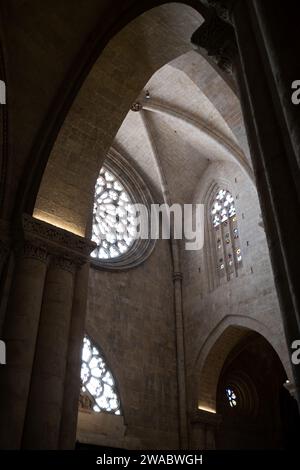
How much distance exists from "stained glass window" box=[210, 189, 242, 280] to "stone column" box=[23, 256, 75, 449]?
6.99 metres

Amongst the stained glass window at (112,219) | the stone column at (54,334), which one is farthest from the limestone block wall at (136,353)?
the stone column at (54,334)

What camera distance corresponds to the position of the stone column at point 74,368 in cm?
565

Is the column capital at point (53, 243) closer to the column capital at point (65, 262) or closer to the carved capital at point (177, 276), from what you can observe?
the column capital at point (65, 262)

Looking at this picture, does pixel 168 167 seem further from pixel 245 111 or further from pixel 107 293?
pixel 245 111

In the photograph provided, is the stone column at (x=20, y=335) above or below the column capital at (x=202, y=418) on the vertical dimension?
below

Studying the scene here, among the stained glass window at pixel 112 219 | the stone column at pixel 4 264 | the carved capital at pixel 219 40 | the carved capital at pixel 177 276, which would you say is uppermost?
the stained glass window at pixel 112 219

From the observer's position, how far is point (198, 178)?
1515 centimetres

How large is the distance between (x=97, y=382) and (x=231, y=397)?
5.49 m

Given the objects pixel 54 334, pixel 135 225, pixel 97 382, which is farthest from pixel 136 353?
pixel 54 334

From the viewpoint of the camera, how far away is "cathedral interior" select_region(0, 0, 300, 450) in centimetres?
356

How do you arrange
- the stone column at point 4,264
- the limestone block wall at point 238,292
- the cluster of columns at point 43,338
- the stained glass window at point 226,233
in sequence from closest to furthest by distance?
1. the cluster of columns at point 43,338
2. the stone column at point 4,264
3. the limestone block wall at point 238,292
4. the stained glass window at point 226,233
